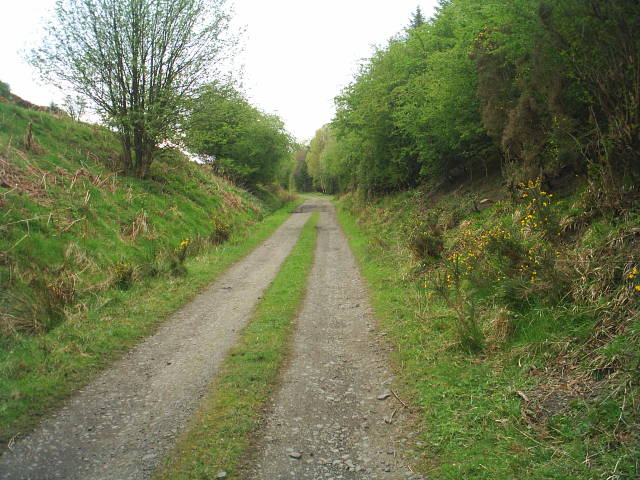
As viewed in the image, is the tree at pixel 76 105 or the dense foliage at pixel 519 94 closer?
the dense foliage at pixel 519 94

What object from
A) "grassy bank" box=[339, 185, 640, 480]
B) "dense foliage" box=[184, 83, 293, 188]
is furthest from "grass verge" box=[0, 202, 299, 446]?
"dense foliage" box=[184, 83, 293, 188]

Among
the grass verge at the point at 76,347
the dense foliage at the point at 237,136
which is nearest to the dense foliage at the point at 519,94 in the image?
the dense foliage at the point at 237,136

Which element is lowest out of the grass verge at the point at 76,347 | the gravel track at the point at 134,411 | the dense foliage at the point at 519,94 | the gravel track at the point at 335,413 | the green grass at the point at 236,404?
the gravel track at the point at 335,413

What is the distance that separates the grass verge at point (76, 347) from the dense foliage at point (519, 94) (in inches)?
344

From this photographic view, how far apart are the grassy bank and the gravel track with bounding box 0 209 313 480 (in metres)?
2.84

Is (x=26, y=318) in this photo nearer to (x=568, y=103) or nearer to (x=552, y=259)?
(x=552, y=259)

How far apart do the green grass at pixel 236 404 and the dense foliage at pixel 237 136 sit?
13.0 m

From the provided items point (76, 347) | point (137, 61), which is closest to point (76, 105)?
point (137, 61)

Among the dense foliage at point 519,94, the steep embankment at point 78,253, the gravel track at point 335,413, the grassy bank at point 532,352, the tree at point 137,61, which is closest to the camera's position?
the grassy bank at point 532,352

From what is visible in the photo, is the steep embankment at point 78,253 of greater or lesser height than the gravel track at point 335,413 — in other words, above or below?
above

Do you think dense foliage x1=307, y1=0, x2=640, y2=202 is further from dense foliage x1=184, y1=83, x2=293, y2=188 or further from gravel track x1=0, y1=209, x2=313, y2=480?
gravel track x1=0, y1=209, x2=313, y2=480

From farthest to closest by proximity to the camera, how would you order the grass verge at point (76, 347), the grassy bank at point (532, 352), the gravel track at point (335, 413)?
the grass verge at point (76, 347) < the gravel track at point (335, 413) < the grassy bank at point (532, 352)

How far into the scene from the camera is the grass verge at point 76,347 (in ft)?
17.8

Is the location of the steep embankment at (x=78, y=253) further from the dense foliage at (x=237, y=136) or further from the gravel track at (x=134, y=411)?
the dense foliage at (x=237, y=136)
